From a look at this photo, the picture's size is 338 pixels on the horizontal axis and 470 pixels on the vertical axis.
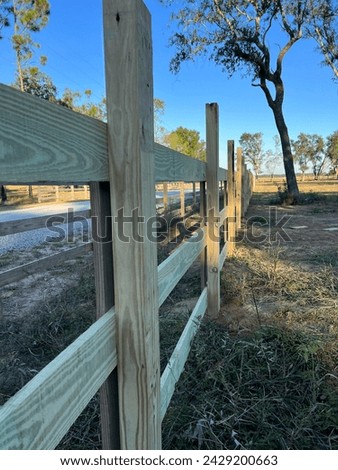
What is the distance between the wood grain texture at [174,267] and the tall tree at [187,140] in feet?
133

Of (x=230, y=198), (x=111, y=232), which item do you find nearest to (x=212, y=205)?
(x=111, y=232)

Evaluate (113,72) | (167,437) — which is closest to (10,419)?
(113,72)

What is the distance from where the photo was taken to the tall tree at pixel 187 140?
42959 mm

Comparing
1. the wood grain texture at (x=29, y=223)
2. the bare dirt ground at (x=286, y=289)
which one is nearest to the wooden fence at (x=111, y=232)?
the bare dirt ground at (x=286, y=289)

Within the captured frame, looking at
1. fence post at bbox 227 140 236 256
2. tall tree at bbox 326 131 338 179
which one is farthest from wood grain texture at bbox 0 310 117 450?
tall tree at bbox 326 131 338 179

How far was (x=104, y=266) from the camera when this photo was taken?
3.71ft

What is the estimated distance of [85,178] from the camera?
3.04 feet

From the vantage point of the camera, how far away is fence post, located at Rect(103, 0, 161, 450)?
102 cm

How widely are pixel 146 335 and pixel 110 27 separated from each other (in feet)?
3.10

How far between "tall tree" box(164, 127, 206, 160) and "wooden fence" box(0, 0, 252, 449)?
41619 millimetres

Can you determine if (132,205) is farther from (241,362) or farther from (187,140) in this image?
(187,140)

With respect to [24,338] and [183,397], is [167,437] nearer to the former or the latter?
[183,397]

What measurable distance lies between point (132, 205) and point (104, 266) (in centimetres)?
22

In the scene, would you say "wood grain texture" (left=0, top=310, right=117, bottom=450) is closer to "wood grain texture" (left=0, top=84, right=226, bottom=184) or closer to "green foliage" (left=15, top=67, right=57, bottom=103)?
"wood grain texture" (left=0, top=84, right=226, bottom=184)
